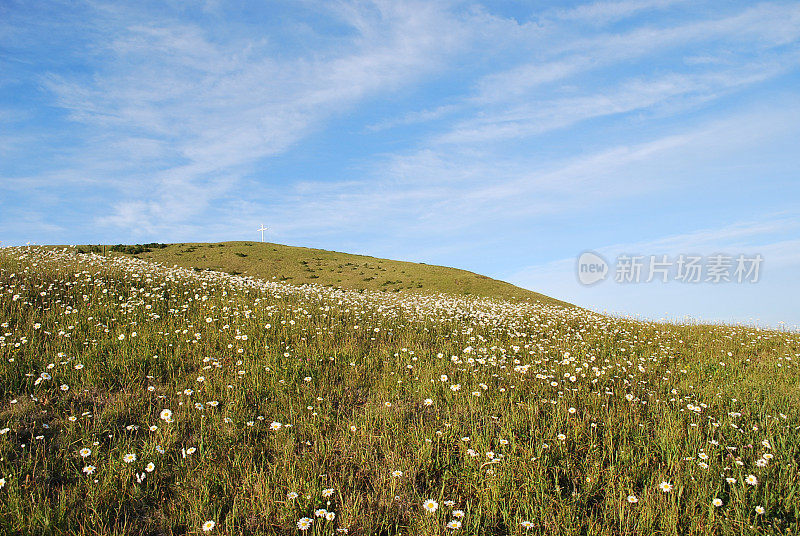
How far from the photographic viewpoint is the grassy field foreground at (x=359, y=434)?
3877mm

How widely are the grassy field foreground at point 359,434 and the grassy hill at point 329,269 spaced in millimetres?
14275

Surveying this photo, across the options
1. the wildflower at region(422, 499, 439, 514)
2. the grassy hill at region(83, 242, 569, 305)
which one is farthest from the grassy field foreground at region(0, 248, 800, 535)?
the grassy hill at region(83, 242, 569, 305)

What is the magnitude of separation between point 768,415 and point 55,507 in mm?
8428

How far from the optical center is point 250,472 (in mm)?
4418

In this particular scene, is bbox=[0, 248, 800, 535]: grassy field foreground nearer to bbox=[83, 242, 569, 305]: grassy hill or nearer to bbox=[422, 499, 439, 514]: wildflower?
bbox=[422, 499, 439, 514]: wildflower

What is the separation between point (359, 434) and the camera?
5.12 meters

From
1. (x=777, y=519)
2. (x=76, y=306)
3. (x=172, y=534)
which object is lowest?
(x=172, y=534)

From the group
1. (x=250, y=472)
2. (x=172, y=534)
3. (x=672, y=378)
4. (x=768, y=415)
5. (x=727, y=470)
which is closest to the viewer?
(x=172, y=534)

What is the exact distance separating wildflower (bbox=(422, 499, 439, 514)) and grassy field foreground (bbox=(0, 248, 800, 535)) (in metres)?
0.02

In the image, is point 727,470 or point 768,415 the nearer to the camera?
point 727,470

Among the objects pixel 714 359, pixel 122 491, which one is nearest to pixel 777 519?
pixel 122 491

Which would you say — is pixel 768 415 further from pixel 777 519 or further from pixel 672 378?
pixel 777 519

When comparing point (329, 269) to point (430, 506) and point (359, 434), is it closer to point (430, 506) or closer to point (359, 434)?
point (359, 434)

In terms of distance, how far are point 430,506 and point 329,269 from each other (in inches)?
979
